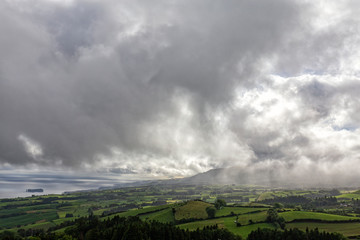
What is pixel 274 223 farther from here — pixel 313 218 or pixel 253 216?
pixel 313 218

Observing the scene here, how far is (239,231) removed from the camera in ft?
523

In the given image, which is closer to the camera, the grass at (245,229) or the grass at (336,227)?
the grass at (336,227)

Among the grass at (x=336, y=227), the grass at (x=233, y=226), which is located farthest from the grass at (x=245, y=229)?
the grass at (x=336, y=227)

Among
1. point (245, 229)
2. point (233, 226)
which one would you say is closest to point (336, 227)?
point (245, 229)

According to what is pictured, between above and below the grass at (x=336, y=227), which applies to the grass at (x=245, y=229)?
above

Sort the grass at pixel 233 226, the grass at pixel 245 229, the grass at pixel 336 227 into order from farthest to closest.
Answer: the grass at pixel 233 226 → the grass at pixel 245 229 → the grass at pixel 336 227

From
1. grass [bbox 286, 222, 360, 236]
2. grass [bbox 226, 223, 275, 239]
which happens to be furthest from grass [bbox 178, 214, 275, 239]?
grass [bbox 286, 222, 360, 236]

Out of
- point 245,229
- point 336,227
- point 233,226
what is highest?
point 245,229

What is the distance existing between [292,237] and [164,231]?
77.3 metres

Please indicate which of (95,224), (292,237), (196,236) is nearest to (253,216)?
(292,237)

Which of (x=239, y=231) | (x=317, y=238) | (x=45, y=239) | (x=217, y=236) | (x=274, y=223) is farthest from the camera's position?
(x=274, y=223)

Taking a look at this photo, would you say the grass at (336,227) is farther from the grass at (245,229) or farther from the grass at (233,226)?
the grass at (233,226)

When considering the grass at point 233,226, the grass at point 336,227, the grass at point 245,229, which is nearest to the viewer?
the grass at point 336,227

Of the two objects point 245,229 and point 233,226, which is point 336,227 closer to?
point 245,229
